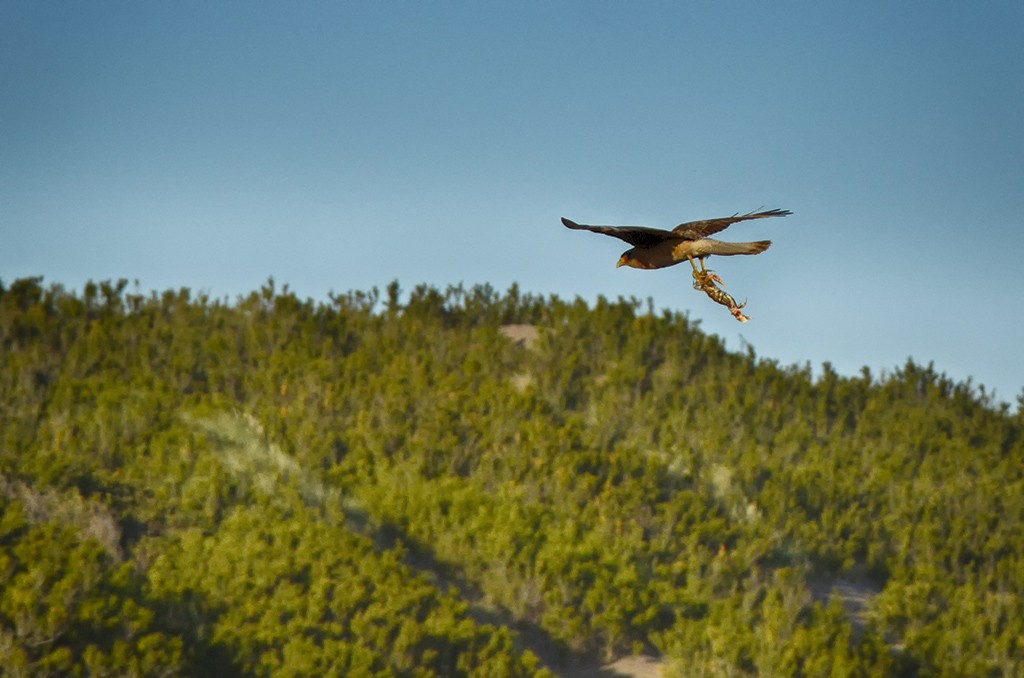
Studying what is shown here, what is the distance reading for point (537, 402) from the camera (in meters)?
18.0

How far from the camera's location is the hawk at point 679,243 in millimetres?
5656

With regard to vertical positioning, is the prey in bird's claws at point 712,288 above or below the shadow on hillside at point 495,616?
above

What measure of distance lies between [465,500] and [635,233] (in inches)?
432

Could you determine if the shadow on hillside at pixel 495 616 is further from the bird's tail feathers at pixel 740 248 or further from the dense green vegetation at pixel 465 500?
the bird's tail feathers at pixel 740 248

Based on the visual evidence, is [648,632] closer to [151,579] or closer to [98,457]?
[151,579]

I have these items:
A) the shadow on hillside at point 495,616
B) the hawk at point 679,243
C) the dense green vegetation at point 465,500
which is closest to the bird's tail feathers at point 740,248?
the hawk at point 679,243

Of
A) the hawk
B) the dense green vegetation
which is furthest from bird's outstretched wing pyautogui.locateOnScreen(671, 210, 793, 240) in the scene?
the dense green vegetation

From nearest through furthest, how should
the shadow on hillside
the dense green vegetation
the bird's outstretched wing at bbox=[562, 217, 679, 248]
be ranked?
the bird's outstretched wing at bbox=[562, 217, 679, 248], the dense green vegetation, the shadow on hillside

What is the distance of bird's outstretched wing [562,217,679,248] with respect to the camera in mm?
5582

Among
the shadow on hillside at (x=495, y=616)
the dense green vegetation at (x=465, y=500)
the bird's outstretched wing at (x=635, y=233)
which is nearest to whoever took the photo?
the bird's outstretched wing at (x=635, y=233)

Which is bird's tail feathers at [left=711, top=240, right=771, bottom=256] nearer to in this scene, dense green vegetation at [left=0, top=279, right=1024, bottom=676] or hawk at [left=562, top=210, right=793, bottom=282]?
hawk at [left=562, top=210, right=793, bottom=282]

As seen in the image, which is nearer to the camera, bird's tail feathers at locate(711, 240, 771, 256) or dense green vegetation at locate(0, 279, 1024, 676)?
bird's tail feathers at locate(711, 240, 771, 256)

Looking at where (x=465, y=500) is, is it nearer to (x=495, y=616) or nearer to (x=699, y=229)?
(x=495, y=616)

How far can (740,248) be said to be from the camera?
5.68m
